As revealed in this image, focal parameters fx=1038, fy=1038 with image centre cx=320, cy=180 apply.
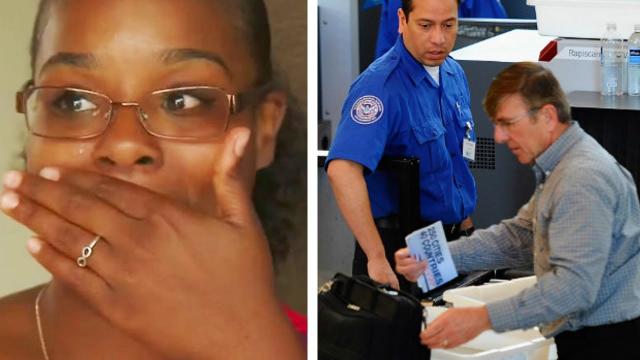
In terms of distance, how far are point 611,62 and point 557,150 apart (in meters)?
1.19

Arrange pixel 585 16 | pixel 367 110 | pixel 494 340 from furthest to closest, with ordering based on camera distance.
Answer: pixel 585 16, pixel 367 110, pixel 494 340

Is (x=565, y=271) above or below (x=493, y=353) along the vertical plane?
above

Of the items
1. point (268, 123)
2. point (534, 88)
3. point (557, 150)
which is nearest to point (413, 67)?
point (534, 88)

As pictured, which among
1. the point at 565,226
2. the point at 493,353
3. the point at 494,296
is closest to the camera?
A: the point at 565,226

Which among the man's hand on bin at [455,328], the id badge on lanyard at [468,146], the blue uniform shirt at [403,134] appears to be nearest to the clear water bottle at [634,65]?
the id badge on lanyard at [468,146]

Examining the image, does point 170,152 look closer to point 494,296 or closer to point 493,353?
point 493,353

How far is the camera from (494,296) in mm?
3182

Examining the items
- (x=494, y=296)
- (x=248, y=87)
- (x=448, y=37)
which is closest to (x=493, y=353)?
(x=494, y=296)

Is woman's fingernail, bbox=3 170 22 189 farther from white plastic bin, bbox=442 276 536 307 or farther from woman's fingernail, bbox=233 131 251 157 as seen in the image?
white plastic bin, bbox=442 276 536 307

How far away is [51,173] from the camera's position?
5.63ft

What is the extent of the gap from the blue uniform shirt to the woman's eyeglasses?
5.08 ft

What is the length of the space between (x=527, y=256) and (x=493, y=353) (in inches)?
15.9

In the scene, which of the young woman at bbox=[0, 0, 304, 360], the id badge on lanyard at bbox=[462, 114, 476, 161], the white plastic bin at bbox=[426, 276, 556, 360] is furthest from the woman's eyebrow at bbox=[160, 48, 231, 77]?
the id badge on lanyard at bbox=[462, 114, 476, 161]

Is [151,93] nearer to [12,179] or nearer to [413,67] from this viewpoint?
[12,179]
